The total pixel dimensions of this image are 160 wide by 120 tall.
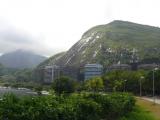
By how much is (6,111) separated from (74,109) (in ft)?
21.2

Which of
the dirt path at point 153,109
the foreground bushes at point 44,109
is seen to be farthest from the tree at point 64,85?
the foreground bushes at point 44,109

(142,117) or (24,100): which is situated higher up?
(24,100)

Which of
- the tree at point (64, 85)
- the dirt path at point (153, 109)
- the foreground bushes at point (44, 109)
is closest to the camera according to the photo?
the foreground bushes at point (44, 109)

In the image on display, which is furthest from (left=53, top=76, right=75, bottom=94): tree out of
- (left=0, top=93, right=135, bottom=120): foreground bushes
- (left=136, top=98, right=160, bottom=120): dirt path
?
(left=0, top=93, right=135, bottom=120): foreground bushes

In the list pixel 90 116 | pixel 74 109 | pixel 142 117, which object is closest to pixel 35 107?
pixel 74 109

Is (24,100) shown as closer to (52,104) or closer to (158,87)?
(52,104)

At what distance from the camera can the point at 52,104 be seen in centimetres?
2862

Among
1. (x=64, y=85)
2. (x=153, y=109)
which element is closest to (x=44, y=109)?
(x=153, y=109)

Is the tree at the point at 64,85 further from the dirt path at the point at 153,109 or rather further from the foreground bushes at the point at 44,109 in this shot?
the foreground bushes at the point at 44,109

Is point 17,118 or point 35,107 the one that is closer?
point 17,118

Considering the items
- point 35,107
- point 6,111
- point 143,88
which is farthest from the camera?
point 143,88

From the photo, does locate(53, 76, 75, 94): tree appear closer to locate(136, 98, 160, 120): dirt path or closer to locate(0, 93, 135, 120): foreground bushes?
locate(136, 98, 160, 120): dirt path

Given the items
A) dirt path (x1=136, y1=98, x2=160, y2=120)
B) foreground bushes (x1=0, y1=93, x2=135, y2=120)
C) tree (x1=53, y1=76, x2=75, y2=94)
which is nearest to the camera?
foreground bushes (x1=0, y1=93, x2=135, y2=120)

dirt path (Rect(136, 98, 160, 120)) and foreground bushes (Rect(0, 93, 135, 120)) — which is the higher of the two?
foreground bushes (Rect(0, 93, 135, 120))
